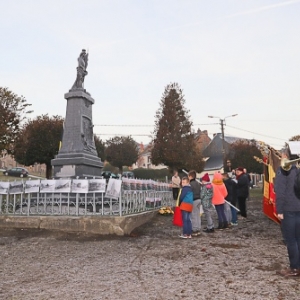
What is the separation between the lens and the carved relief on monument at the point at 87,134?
1349cm

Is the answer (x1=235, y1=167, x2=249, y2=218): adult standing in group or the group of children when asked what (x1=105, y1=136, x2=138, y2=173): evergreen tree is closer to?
(x1=235, y1=167, x2=249, y2=218): adult standing in group

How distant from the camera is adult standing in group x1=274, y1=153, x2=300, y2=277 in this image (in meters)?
5.01

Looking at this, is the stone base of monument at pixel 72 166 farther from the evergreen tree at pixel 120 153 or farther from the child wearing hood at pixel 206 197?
the evergreen tree at pixel 120 153

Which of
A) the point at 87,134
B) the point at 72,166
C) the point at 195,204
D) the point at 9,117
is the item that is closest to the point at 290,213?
the point at 195,204

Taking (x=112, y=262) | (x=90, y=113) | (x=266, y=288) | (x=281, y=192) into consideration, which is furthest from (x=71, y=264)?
(x=90, y=113)

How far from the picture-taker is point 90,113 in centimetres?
1453

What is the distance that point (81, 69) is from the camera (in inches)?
583

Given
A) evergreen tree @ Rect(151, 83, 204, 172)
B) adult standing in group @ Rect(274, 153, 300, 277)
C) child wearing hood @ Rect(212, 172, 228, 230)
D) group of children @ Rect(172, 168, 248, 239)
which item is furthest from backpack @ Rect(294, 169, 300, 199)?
evergreen tree @ Rect(151, 83, 204, 172)

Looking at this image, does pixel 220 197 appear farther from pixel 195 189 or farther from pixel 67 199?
pixel 67 199

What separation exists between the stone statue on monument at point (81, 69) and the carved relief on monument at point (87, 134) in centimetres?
143

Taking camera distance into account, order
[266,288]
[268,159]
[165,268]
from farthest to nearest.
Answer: [268,159], [165,268], [266,288]

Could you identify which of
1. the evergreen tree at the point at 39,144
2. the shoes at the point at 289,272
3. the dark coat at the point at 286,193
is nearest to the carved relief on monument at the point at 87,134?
the dark coat at the point at 286,193

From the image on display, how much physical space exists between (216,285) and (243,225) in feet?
21.0

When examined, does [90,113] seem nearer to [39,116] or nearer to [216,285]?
[216,285]
